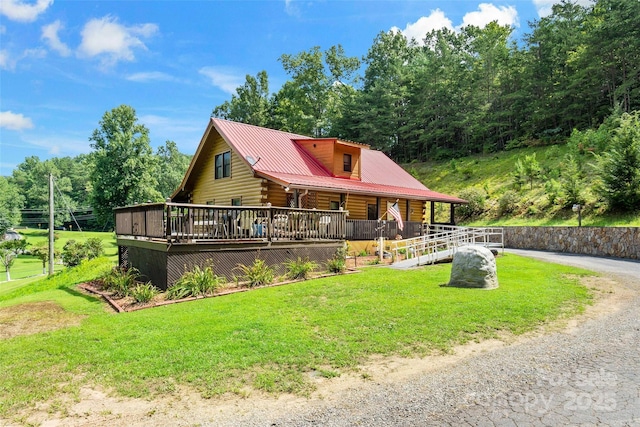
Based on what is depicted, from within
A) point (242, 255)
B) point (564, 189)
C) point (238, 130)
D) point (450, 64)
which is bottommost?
point (242, 255)

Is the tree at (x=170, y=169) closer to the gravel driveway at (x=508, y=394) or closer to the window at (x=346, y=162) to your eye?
the window at (x=346, y=162)

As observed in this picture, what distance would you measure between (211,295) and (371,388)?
6088 mm

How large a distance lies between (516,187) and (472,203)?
3444 millimetres

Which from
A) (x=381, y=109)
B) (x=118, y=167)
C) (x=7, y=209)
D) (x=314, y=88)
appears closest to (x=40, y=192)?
(x=7, y=209)

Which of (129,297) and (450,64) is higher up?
(450,64)

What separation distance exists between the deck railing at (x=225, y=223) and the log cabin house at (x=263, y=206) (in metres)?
0.03

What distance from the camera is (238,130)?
20.8 m

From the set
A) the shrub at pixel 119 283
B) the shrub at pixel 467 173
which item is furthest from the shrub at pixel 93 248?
the shrub at pixel 467 173

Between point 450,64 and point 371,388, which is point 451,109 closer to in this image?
point 450,64

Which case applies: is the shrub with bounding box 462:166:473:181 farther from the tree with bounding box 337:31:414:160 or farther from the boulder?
the boulder

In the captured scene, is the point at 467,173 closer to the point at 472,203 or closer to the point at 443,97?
the point at 472,203

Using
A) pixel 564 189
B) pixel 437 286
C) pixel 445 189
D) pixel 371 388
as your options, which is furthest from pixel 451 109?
pixel 371 388

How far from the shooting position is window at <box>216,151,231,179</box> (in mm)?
20422

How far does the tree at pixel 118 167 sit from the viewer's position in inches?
1519
